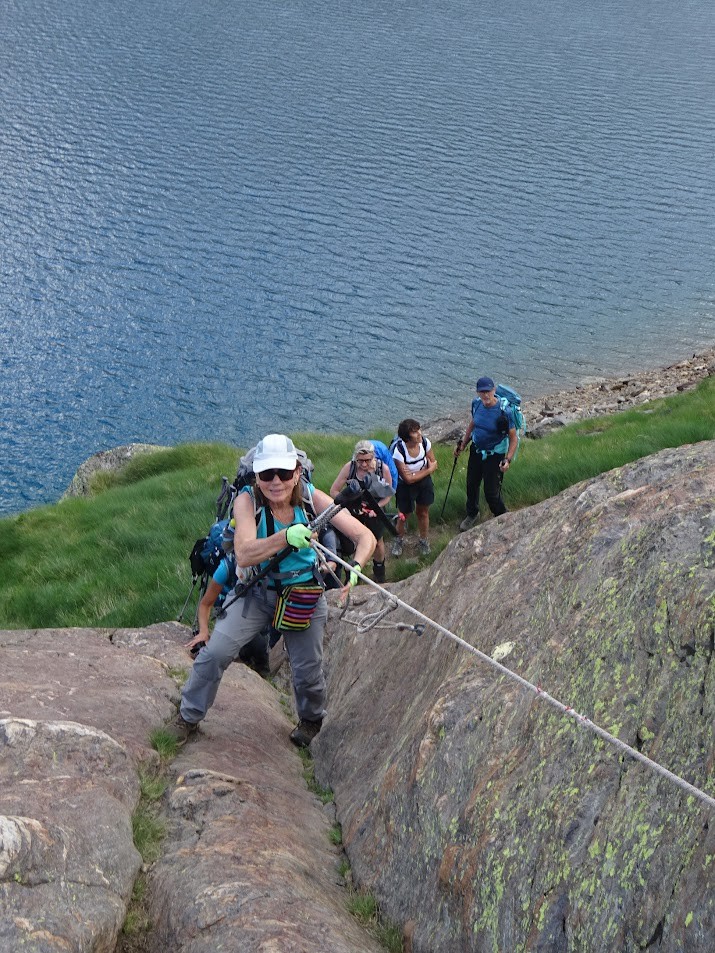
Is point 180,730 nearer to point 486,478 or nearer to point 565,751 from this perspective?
point 565,751

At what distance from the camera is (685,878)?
207 inches

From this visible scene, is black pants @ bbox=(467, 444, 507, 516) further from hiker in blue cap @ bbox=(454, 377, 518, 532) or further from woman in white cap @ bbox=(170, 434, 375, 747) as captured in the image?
woman in white cap @ bbox=(170, 434, 375, 747)

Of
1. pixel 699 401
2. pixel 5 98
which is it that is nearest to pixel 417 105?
pixel 5 98

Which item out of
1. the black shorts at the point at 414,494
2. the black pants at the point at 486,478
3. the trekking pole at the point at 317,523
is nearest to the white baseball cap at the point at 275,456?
the trekking pole at the point at 317,523

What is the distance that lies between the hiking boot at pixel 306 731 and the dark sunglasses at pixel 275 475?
312cm

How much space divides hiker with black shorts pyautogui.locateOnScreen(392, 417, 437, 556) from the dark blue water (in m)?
18.1

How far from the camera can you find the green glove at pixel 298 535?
340 inches

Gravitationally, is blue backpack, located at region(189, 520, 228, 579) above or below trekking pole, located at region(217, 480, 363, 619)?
below

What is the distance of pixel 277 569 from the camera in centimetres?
923

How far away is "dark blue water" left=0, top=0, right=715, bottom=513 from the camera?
39344mm

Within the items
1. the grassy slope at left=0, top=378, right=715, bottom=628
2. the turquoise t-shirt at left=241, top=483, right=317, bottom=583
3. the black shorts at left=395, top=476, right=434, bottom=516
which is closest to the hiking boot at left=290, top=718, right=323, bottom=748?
the turquoise t-shirt at left=241, top=483, right=317, bottom=583

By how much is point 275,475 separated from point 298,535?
0.67 meters

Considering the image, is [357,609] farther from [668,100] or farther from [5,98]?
[668,100]

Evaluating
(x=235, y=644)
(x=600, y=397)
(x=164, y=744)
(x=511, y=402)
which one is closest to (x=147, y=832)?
(x=164, y=744)
